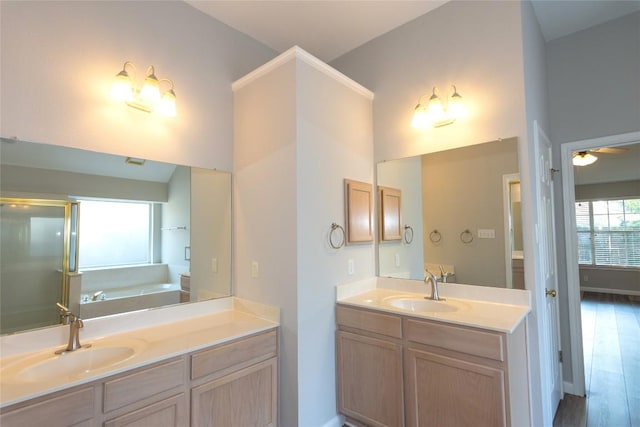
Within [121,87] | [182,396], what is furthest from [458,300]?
[121,87]

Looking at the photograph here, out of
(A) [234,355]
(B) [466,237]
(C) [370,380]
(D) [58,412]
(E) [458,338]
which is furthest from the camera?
(B) [466,237]

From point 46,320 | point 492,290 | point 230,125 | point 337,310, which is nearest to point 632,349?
point 492,290

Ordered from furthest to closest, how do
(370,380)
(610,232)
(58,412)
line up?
(610,232) < (370,380) < (58,412)

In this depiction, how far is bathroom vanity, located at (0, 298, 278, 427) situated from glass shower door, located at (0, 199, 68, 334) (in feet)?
0.67

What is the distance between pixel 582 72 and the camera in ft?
8.46

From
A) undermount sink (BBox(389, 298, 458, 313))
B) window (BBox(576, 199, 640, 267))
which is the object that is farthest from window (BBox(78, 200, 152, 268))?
window (BBox(576, 199, 640, 267))

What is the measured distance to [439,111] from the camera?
2.22m

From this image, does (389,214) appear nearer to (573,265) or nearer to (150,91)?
(573,265)

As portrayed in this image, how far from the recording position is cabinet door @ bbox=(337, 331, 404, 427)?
6.32 ft

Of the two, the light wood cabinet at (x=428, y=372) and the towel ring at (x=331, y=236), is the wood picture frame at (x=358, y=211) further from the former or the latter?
the light wood cabinet at (x=428, y=372)

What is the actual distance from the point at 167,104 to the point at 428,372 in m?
2.31

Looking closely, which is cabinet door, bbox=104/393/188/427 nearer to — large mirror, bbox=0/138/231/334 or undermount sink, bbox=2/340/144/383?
undermount sink, bbox=2/340/144/383

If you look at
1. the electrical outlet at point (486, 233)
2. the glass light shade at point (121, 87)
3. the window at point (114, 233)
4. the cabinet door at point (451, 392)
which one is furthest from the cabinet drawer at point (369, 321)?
the glass light shade at point (121, 87)

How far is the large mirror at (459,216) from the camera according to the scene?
6.63ft
